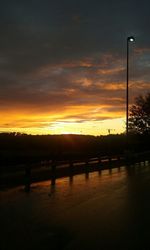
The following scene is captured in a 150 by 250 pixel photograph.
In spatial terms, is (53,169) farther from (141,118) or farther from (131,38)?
(141,118)

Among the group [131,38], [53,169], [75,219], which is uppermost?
[131,38]

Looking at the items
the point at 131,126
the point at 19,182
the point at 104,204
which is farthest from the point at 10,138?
the point at 104,204

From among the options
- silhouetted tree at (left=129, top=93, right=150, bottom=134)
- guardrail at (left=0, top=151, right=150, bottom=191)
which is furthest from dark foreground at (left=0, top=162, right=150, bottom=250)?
silhouetted tree at (left=129, top=93, right=150, bottom=134)

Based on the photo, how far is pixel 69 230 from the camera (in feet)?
34.5

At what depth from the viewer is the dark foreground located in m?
9.23

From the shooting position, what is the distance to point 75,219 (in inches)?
476

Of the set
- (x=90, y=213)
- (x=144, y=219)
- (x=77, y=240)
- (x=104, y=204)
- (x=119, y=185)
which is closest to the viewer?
(x=77, y=240)

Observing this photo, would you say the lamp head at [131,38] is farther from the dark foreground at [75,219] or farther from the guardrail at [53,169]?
the dark foreground at [75,219]

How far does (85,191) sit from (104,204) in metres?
4.38

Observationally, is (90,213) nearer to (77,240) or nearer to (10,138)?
(77,240)

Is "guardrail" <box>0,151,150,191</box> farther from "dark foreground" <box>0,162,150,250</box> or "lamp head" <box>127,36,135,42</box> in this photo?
"lamp head" <box>127,36,135,42</box>

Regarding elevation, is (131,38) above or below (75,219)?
above

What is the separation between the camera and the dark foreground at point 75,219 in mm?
9234

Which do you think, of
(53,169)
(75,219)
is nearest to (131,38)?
(53,169)
